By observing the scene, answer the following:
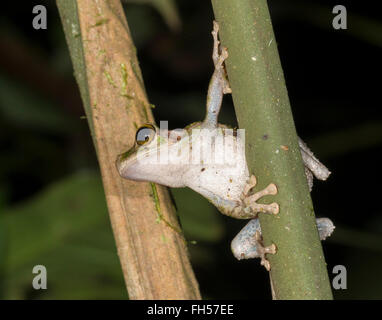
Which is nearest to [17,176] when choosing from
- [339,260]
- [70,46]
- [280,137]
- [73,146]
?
[73,146]

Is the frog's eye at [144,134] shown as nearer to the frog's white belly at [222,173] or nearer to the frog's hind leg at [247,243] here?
the frog's white belly at [222,173]

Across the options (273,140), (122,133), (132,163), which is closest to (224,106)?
(132,163)

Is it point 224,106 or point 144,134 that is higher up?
point 224,106

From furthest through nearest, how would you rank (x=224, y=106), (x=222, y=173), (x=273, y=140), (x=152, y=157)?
(x=224, y=106)
(x=222, y=173)
(x=152, y=157)
(x=273, y=140)

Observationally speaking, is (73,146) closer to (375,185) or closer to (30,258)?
(30,258)

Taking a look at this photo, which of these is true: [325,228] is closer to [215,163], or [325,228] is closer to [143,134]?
[215,163]

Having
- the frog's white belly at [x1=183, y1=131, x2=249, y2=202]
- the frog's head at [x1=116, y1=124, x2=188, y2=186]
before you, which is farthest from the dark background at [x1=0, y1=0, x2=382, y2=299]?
the frog's head at [x1=116, y1=124, x2=188, y2=186]

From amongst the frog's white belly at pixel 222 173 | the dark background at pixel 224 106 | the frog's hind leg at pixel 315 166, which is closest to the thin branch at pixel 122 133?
the frog's white belly at pixel 222 173
